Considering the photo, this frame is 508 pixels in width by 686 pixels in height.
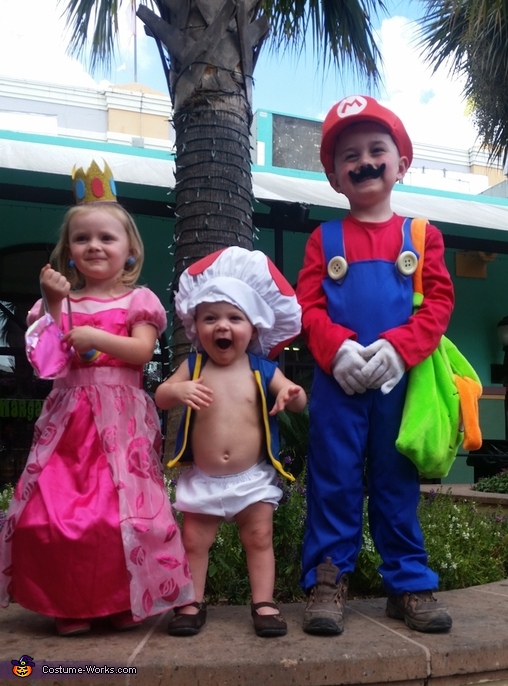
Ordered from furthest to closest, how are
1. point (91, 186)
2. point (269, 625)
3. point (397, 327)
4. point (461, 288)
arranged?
point (461, 288) < point (91, 186) < point (397, 327) < point (269, 625)

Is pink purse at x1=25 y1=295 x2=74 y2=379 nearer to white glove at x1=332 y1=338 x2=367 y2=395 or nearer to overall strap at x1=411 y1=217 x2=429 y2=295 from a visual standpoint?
white glove at x1=332 y1=338 x2=367 y2=395

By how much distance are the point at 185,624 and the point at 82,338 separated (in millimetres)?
955

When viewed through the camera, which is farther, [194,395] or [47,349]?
[47,349]

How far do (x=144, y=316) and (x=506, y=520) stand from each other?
2.89m

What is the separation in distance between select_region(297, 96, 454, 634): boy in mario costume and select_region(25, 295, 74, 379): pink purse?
2.79 feet

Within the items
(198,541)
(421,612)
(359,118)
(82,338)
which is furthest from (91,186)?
(421,612)

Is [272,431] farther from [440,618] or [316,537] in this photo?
[440,618]

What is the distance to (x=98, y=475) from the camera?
7.70ft

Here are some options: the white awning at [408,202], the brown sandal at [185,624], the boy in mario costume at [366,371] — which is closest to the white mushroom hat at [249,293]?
the boy in mario costume at [366,371]

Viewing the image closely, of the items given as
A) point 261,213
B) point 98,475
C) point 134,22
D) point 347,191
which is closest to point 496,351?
point 261,213

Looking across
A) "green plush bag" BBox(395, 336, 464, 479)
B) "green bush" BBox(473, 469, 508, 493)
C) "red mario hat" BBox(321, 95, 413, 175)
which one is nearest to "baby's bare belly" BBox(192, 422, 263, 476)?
"green plush bag" BBox(395, 336, 464, 479)

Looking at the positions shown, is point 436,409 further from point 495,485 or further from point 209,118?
point 495,485

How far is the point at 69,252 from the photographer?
2.67m

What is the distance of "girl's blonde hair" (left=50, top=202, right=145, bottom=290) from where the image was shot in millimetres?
2584
